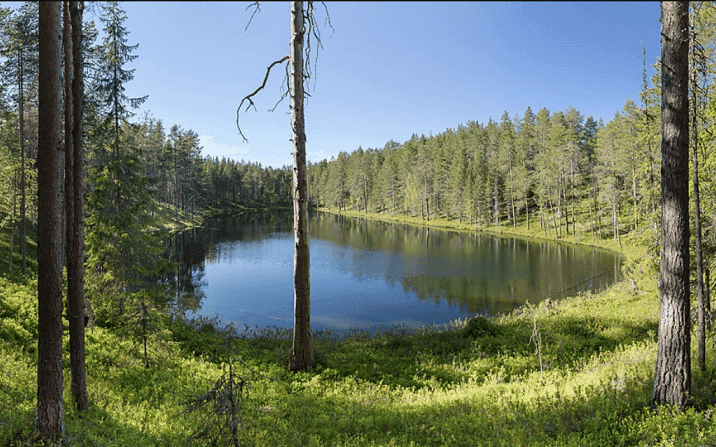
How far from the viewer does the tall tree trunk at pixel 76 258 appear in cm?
765

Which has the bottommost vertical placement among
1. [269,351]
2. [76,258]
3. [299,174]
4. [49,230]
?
[269,351]

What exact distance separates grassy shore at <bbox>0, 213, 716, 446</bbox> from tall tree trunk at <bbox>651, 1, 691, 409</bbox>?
23.4 inches

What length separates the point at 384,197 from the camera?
10262 cm

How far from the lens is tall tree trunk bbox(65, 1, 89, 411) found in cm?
765

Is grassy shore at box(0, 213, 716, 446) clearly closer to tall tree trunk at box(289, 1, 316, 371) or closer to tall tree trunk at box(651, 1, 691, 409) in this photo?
tall tree trunk at box(651, 1, 691, 409)

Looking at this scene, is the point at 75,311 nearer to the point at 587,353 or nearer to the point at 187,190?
the point at 587,353

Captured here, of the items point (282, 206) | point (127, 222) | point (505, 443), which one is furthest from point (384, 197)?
point (505, 443)

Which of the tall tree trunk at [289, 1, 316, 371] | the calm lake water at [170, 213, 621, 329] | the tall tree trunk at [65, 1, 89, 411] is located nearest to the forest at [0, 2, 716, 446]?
the tall tree trunk at [65, 1, 89, 411]

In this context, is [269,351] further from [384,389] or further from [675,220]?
[675,220]

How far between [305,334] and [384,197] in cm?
9350

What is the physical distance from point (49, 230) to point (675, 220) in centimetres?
1014

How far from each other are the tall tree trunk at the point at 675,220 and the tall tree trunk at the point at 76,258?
1094cm

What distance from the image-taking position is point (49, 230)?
576cm

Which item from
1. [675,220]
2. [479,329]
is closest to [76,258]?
[675,220]
